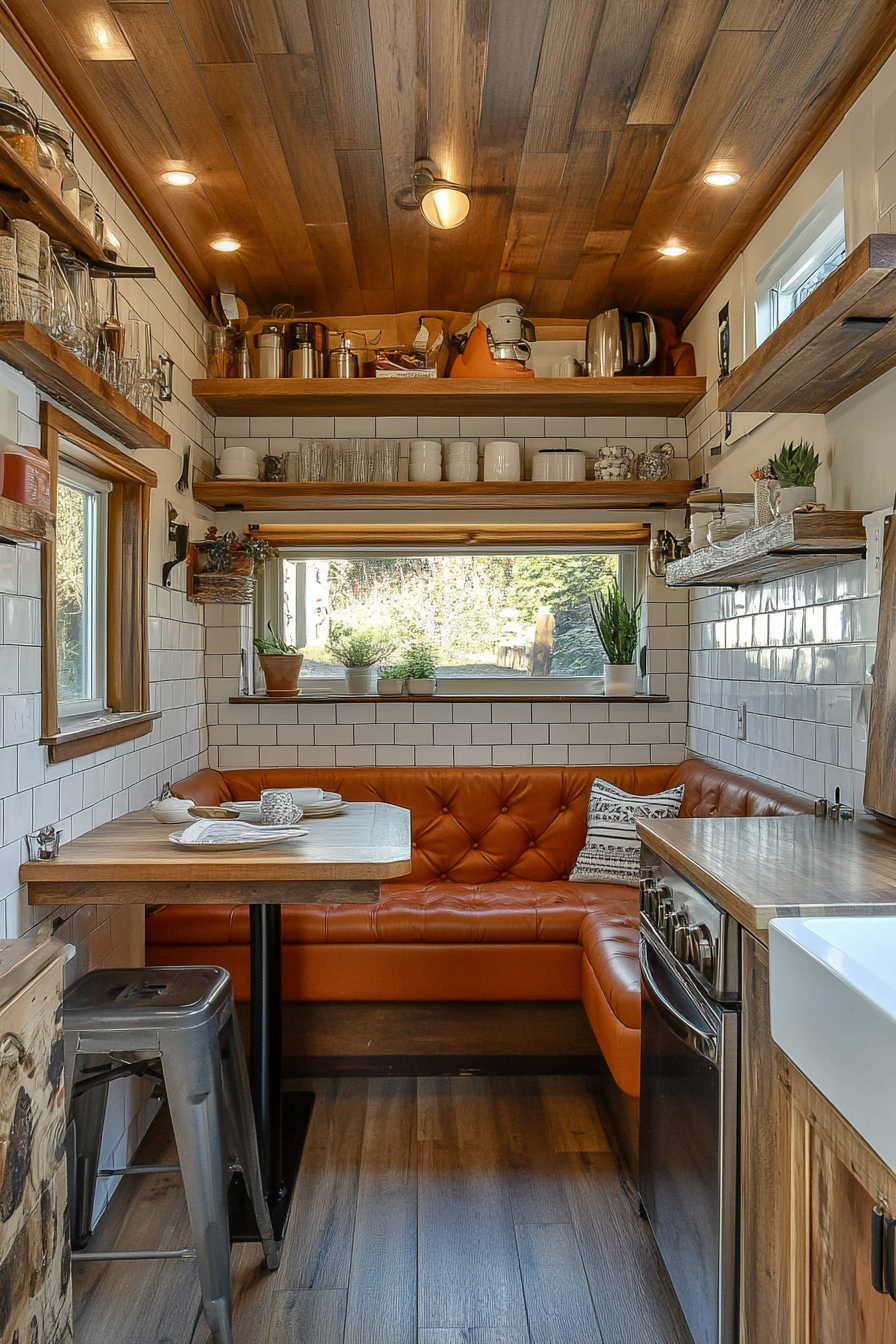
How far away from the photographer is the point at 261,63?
6.91 feet

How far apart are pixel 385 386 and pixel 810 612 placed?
184 cm

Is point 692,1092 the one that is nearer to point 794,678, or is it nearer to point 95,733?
point 794,678

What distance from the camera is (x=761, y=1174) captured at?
1.39 meters

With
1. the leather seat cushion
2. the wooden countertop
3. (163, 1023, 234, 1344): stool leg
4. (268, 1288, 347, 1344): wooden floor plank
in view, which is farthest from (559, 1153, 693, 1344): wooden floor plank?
the wooden countertop

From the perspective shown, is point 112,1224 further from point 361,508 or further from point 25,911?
point 361,508

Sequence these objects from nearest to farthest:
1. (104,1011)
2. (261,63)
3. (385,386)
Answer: (104,1011) → (261,63) → (385,386)

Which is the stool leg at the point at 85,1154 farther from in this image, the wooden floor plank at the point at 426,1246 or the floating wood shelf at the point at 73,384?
the floating wood shelf at the point at 73,384

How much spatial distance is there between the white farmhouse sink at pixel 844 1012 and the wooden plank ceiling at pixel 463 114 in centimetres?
187

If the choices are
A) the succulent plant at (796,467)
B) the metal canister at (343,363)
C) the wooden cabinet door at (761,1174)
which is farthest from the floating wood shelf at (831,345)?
the metal canister at (343,363)

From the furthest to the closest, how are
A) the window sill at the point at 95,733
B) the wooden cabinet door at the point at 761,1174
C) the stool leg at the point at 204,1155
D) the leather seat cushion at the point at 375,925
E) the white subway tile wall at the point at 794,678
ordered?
the leather seat cushion at the point at 375,925 → the white subway tile wall at the point at 794,678 → the window sill at the point at 95,733 → the stool leg at the point at 204,1155 → the wooden cabinet door at the point at 761,1174

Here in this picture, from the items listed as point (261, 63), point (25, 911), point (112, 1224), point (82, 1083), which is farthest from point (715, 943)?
point (261, 63)

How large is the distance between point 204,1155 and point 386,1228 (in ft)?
2.08

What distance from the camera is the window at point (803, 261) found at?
7.66 feet

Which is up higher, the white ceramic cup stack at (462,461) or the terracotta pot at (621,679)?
the white ceramic cup stack at (462,461)
